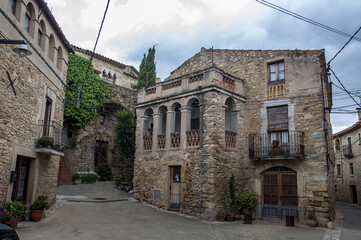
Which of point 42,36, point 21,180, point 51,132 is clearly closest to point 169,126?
point 51,132

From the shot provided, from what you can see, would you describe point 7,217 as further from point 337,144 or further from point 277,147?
point 337,144

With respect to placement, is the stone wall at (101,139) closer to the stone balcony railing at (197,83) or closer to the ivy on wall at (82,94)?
the ivy on wall at (82,94)

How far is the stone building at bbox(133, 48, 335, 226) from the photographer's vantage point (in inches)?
522

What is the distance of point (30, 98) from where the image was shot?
1055 centimetres

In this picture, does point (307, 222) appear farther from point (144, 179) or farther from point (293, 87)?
point (144, 179)

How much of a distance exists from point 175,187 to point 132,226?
4270mm

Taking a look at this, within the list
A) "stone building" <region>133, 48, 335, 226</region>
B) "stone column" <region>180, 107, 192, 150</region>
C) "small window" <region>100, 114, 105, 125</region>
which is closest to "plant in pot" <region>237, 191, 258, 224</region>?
"stone building" <region>133, 48, 335, 226</region>

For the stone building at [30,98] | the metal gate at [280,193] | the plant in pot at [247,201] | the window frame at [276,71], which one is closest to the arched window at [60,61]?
the stone building at [30,98]

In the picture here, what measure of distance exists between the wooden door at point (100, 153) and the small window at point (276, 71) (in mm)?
14060

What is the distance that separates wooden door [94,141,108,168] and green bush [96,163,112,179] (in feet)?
1.90

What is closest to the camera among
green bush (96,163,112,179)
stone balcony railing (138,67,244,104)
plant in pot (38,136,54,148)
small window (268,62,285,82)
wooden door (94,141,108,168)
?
plant in pot (38,136,54,148)

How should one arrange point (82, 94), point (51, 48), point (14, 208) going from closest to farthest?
point (14, 208) → point (51, 48) → point (82, 94)

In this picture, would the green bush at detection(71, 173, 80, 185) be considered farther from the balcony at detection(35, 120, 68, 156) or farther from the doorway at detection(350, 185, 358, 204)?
the doorway at detection(350, 185, 358, 204)

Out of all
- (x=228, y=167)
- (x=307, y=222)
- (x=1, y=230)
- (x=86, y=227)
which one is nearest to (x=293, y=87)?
(x=228, y=167)
